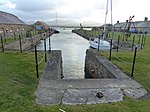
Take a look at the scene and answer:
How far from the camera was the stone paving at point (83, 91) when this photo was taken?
5340 mm

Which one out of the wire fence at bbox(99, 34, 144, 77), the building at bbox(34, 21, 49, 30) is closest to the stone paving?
the wire fence at bbox(99, 34, 144, 77)

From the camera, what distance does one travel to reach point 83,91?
5992 mm

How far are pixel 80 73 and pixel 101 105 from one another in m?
10.1

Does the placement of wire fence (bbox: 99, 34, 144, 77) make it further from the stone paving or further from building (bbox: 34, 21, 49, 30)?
building (bbox: 34, 21, 49, 30)

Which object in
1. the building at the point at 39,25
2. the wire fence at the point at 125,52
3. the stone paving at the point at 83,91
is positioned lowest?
the stone paving at the point at 83,91

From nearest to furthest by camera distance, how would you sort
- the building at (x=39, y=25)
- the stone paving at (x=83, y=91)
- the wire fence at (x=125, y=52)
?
the stone paving at (x=83, y=91) → the wire fence at (x=125, y=52) → the building at (x=39, y=25)

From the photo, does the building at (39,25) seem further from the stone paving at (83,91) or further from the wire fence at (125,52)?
the stone paving at (83,91)

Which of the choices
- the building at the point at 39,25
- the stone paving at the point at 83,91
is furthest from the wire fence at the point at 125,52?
the building at the point at 39,25

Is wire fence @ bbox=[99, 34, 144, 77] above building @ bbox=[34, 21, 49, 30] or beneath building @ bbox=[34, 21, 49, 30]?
beneath

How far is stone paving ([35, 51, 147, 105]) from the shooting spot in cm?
534

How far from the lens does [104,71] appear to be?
9.82 m

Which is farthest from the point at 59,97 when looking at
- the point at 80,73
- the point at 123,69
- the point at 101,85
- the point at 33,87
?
the point at 80,73

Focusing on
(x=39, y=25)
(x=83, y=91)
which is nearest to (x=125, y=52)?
(x=83, y=91)

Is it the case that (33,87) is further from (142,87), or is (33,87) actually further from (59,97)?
(142,87)
